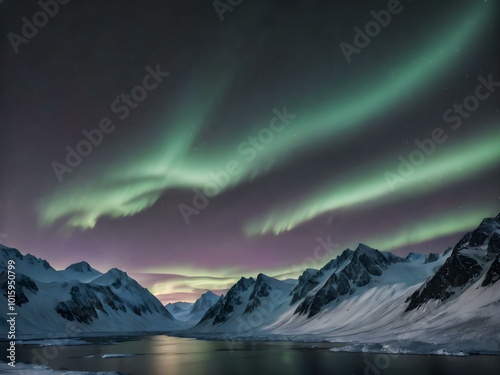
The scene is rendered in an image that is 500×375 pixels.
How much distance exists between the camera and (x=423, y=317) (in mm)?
148250

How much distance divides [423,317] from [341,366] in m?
109

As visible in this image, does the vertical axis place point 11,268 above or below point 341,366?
above

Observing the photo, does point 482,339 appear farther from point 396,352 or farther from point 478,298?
point 478,298

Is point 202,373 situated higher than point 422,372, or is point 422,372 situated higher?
point 202,373

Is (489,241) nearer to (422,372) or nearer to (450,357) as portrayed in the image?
(450,357)

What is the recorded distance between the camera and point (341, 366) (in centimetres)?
5566

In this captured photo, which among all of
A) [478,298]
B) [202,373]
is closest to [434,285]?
[478,298]

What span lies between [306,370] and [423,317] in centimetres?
11285

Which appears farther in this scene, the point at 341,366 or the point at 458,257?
the point at 458,257

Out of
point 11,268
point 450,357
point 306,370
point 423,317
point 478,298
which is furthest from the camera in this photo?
point 423,317

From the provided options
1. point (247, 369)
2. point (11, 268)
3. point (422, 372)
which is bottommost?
point (422, 372)

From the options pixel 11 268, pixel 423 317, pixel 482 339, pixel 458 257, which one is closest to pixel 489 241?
pixel 458 257

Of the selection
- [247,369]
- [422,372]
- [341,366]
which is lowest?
[422,372]

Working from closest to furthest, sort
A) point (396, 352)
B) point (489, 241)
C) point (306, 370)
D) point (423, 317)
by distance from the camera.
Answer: point (306, 370)
point (396, 352)
point (423, 317)
point (489, 241)
